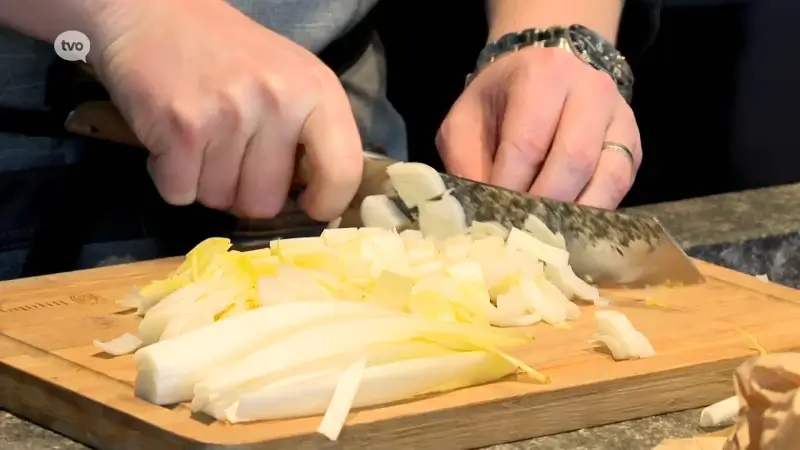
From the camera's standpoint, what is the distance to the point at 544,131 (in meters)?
1.33

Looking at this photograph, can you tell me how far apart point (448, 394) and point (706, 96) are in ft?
6.00

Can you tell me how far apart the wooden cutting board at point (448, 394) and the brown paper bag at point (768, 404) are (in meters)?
0.23

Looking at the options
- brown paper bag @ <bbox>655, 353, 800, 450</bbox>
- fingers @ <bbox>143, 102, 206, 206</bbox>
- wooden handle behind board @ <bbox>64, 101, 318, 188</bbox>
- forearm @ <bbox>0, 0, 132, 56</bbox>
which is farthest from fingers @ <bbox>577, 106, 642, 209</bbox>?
brown paper bag @ <bbox>655, 353, 800, 450</bbox>

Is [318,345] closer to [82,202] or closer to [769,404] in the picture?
[769,404]

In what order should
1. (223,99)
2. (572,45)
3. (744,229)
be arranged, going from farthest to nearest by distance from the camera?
(744,229), (572,45), (223,99)

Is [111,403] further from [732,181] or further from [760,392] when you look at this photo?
[732,181]

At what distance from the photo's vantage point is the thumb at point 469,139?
1368 millimetres

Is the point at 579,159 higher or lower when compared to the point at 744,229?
higher

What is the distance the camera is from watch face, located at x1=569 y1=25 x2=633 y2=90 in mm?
1450

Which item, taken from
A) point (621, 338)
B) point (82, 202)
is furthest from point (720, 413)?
point (82, 202)

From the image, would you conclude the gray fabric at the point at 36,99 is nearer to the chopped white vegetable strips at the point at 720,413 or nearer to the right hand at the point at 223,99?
the right hand at the point at 223,99

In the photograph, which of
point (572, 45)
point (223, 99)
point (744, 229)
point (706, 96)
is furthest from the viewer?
point (706, 96)

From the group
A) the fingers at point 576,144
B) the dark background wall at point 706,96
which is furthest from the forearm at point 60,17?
the dark background wall at point 706,96

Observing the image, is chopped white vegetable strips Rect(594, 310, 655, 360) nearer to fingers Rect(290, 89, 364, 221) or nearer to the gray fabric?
fingers Rect(290, 89, 364, 221)
